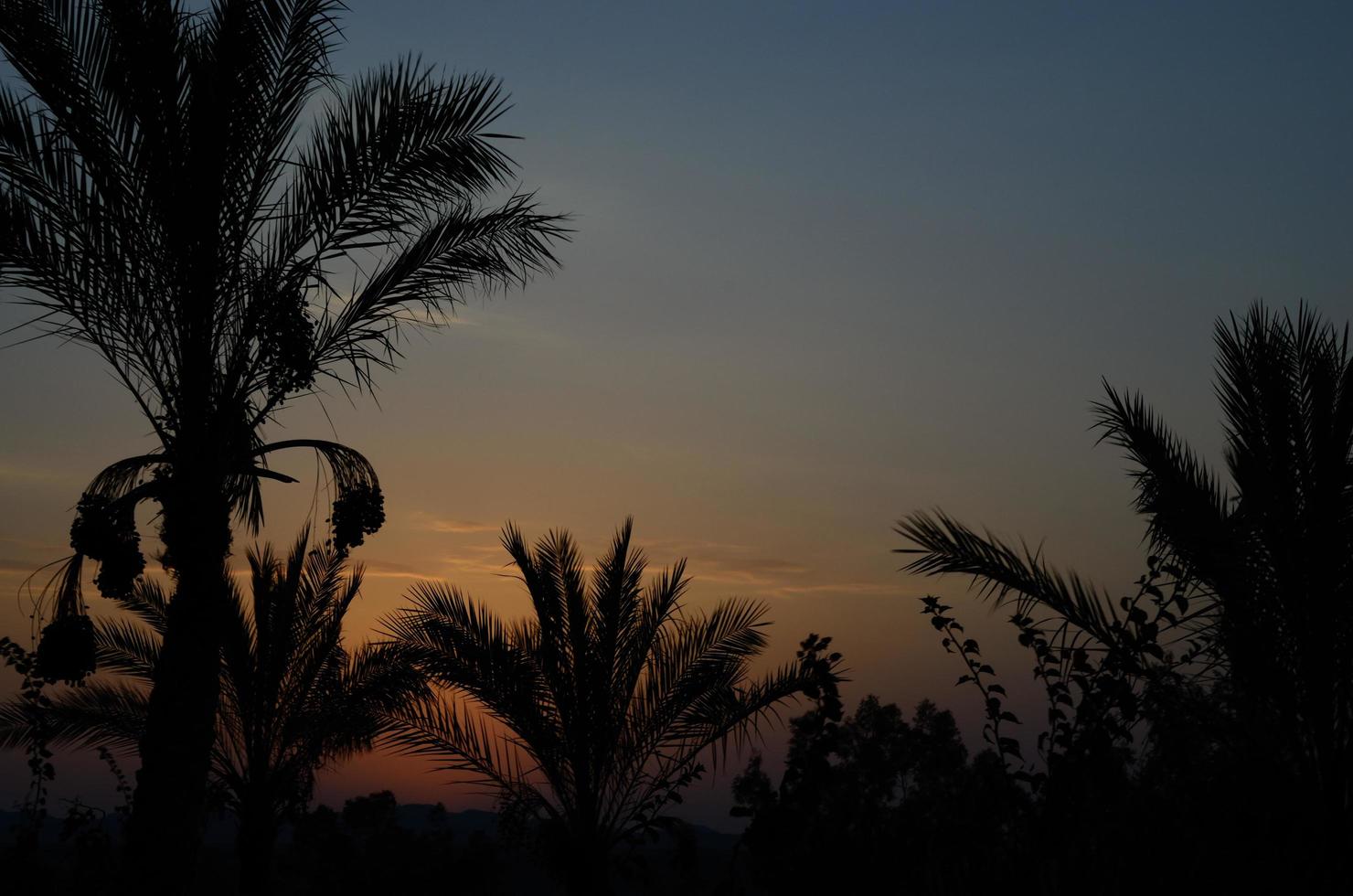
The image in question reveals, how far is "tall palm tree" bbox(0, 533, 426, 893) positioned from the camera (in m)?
14.0

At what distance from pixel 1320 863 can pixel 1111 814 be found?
139cm

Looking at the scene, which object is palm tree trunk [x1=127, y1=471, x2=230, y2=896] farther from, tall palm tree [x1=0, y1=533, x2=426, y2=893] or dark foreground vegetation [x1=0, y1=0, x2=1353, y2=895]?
tall palm tree [x1=0, y1=533, x2=426, y2=893]

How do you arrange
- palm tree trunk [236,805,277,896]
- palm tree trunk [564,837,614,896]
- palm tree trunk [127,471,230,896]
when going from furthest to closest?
palm tree trunk [236,805,277,896] → palm tree trunk [564,837,614,896] → palm tree trunk [127,471,230,896]

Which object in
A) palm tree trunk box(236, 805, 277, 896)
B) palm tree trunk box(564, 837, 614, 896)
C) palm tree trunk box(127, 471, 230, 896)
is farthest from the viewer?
palm tree trunk box(236, 805, 277, 896)

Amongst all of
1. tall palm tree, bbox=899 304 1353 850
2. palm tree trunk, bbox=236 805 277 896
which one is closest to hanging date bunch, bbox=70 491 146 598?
tall palm tree, bbox=899 304 1353 850

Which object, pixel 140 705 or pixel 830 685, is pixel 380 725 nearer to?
pixel 140 705

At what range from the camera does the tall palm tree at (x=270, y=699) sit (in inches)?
552

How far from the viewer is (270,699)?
569 inches

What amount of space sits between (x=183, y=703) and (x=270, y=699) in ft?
25.4

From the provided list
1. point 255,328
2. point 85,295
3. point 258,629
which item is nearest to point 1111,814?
point 255,328

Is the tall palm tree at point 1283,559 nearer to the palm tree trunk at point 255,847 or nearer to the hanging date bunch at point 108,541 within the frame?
the hanging date bunch at point 108,541

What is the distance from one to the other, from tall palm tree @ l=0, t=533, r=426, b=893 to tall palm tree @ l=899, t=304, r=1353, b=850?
8971 mm

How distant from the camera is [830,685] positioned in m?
9.12

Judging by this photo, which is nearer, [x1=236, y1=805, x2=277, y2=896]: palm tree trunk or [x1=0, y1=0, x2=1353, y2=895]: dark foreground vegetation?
[x1=0, y1=0, x2=1353, y2=895]: dark foreground vegetation
